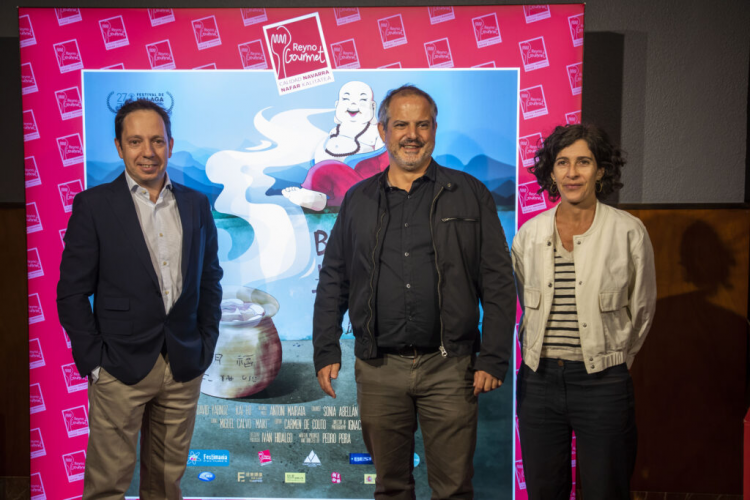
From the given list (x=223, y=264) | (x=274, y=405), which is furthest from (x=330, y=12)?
(x=274, y=405)

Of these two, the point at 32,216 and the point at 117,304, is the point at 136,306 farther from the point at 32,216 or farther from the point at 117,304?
the point at 32,216

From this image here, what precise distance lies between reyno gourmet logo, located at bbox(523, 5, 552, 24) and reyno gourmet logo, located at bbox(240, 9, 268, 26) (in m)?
1.38

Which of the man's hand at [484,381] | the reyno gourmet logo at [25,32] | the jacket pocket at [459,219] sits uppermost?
the reyno gourmet logo at [25,32]

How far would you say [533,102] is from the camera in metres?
3.07

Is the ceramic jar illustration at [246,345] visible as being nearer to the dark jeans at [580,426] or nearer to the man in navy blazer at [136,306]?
the man in navy blazer at [136,306]

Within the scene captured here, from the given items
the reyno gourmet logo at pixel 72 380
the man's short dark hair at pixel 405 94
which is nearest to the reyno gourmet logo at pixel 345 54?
the man's short dark hair at pixel 405 94

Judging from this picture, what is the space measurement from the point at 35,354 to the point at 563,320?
2.78 m

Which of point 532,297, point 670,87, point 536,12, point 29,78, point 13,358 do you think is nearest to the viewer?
point 532,297

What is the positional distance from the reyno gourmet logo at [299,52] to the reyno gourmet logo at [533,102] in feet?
3.40

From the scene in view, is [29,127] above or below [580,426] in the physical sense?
above

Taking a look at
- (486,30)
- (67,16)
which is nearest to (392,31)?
(486,30)

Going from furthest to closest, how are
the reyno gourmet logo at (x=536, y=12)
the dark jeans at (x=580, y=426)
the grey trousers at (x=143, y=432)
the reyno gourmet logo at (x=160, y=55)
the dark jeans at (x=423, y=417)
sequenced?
the reyno gourmet logo at (x=160, y=55), the reyno gourmet logo at (x=536, y=12), the grey trousers at (x=143, y=432), the dark jeans at (x=423, y=417), the dark jeans at (x=580, y=426)

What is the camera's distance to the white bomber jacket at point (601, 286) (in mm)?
2172

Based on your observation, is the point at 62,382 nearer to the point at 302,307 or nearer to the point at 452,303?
the point at 302,307
